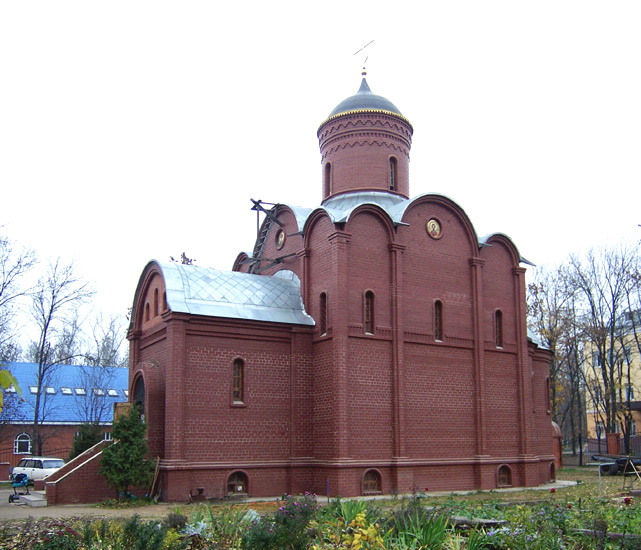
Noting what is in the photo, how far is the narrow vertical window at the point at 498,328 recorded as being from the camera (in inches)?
896

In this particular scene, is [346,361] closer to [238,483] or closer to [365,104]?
[238,483]

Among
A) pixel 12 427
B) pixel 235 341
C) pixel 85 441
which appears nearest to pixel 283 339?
pixel 235 341

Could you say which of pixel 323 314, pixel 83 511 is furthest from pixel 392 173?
pixel 83 511

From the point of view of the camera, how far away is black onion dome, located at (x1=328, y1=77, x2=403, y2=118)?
966 inches

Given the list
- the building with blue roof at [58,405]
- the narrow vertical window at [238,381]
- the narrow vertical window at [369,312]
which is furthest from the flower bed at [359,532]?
the building with blue roof at [58,405]

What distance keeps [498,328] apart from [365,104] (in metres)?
8.95

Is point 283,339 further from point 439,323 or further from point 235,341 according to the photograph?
point 439,323

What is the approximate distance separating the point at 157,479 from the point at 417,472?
7179 millimetres

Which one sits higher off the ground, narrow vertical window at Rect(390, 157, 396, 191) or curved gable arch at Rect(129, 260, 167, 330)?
narrow vertical window at Rect(390, 157, 396, 191)

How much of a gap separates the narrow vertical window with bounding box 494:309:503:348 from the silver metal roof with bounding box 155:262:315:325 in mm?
6337

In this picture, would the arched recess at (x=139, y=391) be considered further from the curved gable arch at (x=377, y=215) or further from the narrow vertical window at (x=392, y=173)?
the narrow vertical window at (x=392, y=173)

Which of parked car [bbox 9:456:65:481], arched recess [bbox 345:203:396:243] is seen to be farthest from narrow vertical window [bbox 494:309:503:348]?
parked car [bbox 9:456:65:481]

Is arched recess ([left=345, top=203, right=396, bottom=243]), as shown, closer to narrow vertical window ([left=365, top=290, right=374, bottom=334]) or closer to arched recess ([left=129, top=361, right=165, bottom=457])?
narrow vertical window ([left=365, top=290, right=374, bottom=334])

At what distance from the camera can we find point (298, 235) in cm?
2216
